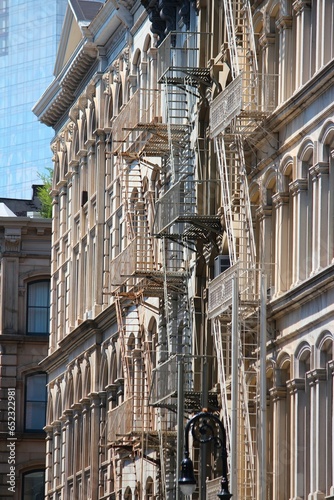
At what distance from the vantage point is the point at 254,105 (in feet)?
134

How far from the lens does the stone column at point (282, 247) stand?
39.0 metres

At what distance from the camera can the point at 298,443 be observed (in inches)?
1471

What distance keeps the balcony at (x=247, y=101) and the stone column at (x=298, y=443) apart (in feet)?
20.7

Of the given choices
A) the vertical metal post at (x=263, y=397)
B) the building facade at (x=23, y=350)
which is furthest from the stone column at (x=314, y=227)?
the building facade at (x=23, y=350)

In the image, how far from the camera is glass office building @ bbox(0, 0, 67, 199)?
184 m

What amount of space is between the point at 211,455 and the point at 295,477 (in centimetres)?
776

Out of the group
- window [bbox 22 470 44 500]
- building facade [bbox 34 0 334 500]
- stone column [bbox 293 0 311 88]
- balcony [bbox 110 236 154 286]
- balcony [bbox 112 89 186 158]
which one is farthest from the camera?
window [bbox 22 470 44 500]

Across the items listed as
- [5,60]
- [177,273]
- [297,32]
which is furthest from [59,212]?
[5,60]

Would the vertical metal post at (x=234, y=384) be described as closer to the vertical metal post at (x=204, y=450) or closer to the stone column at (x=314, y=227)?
the stone column at (x=314, y=227)

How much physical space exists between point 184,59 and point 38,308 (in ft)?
124

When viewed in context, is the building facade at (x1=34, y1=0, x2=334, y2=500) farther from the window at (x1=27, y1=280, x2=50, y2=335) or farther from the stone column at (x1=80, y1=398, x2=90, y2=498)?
the window at (x1=27, y1=280, x2=50, y2=335)

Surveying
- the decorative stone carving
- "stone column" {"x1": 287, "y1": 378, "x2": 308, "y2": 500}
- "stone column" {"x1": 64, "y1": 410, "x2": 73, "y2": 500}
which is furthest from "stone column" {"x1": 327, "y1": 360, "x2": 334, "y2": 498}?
the decorative stone carving

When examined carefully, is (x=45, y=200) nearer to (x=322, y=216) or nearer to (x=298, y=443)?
(x=298, y=443)

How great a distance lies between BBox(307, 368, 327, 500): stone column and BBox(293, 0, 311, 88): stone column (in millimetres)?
6456
